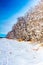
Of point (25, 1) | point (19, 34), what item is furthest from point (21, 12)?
point (19, 34)

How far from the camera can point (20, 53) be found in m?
1.81

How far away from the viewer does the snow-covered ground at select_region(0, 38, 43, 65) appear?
5.73 feet

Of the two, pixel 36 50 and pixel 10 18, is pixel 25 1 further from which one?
pixel 36 50

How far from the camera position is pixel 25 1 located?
1.90m

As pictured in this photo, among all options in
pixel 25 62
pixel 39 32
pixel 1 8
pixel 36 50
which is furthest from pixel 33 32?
pixel 1 8

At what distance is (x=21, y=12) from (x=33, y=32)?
287mm

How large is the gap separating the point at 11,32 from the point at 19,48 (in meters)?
0.24

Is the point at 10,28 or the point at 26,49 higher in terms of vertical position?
the point at 10,28

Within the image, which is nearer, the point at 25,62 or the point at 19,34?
the point at 25,62

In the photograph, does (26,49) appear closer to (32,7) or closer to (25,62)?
(25,62)

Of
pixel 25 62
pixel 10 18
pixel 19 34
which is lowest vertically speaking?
pixel 25 62

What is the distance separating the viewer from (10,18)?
6.31 ft

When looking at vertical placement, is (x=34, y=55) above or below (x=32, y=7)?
below

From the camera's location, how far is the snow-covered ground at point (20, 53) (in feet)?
5.73
